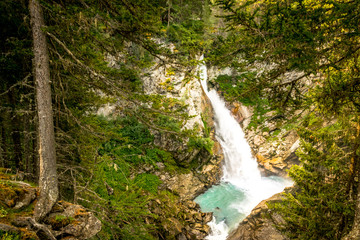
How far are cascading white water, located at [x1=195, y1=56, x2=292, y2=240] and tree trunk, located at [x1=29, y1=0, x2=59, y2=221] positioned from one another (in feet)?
27.7

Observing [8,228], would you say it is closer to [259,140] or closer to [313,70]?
[313,70]

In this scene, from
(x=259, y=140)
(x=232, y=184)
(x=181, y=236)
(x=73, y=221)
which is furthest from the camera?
(x=259, y=140)

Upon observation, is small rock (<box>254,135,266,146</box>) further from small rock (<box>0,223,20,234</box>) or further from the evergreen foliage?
small rock (<box>0,223,20,234</box>)

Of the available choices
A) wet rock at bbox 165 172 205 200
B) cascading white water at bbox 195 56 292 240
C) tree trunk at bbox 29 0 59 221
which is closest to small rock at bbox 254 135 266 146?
cascading white water at bbox 195 56 292 240

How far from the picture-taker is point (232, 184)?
1420 centimetres

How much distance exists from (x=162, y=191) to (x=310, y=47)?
948 cm

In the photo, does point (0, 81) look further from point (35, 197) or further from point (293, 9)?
point (293, 9)

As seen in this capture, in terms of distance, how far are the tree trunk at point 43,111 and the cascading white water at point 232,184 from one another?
845 centimetres

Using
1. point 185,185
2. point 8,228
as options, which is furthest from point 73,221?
point 185,185

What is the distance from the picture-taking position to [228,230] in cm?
953

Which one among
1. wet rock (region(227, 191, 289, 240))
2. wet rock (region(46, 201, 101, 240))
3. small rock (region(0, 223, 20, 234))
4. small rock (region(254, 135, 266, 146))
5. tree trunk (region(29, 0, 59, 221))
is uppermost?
tree trunk (region(29, 0, 59, 221))

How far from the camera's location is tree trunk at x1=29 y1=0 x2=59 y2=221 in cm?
294

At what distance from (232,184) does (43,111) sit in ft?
45.7

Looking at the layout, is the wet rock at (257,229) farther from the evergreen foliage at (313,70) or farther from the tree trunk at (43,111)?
the tree trunk at (43,111)
